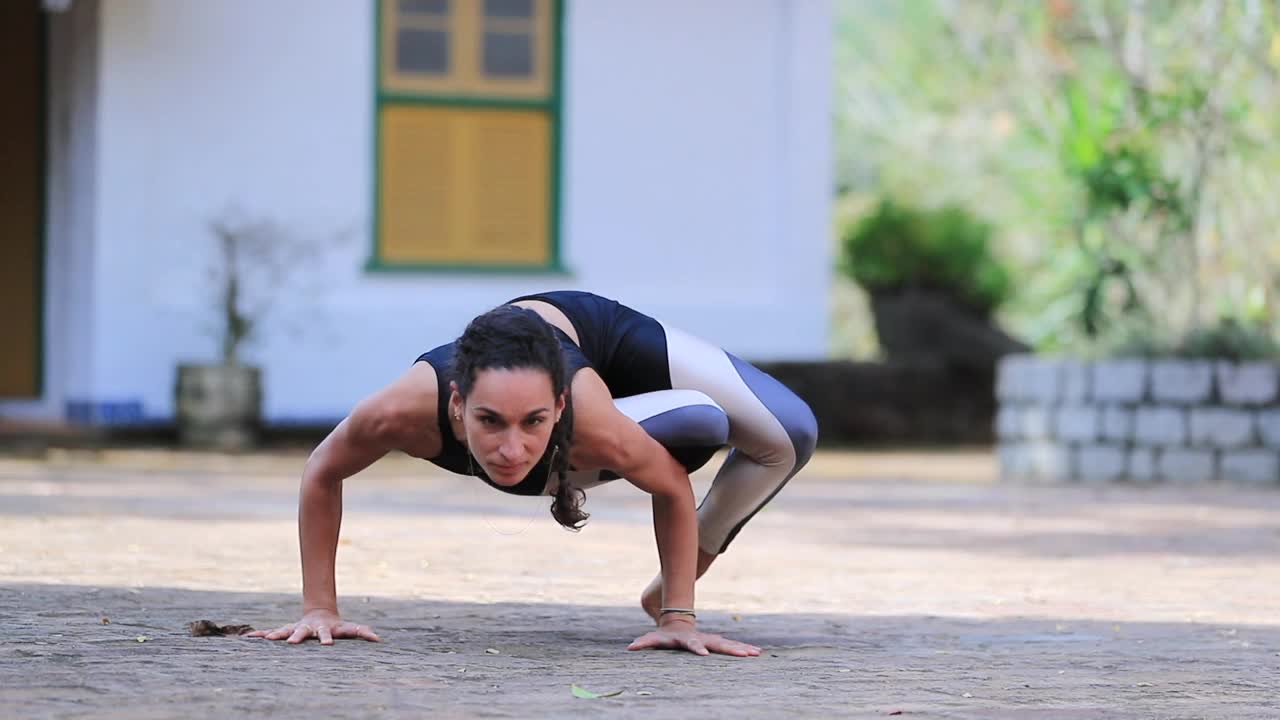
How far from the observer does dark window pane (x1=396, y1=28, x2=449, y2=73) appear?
13.4 meters

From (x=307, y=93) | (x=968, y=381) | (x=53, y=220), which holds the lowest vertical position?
(x=968, y=381)

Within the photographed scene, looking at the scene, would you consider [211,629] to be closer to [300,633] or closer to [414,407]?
[300,633]

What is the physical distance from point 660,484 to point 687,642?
1.11 ft

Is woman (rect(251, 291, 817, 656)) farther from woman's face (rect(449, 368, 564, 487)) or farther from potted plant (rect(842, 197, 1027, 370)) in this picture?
potted plant (rect(842, 197, 1027, 370))

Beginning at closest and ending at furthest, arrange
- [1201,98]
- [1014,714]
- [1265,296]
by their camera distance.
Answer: [1014,714], [1201,98], [1265,296]

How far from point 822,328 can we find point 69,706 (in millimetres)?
10960

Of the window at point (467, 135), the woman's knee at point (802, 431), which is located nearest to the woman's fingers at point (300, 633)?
the woman's knee at point (802, 431)

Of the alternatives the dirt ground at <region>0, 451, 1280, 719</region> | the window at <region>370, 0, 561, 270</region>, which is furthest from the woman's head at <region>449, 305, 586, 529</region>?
the window at <region>370, 0, 561, 270</region>

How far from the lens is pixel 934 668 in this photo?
434cm

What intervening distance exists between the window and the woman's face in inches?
377

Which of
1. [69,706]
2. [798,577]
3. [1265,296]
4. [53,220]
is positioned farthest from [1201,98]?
[69,706]

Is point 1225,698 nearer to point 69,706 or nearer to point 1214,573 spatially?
point 69,706

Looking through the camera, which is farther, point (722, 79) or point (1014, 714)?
point (722, 79)

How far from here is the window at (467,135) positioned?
530 inches
